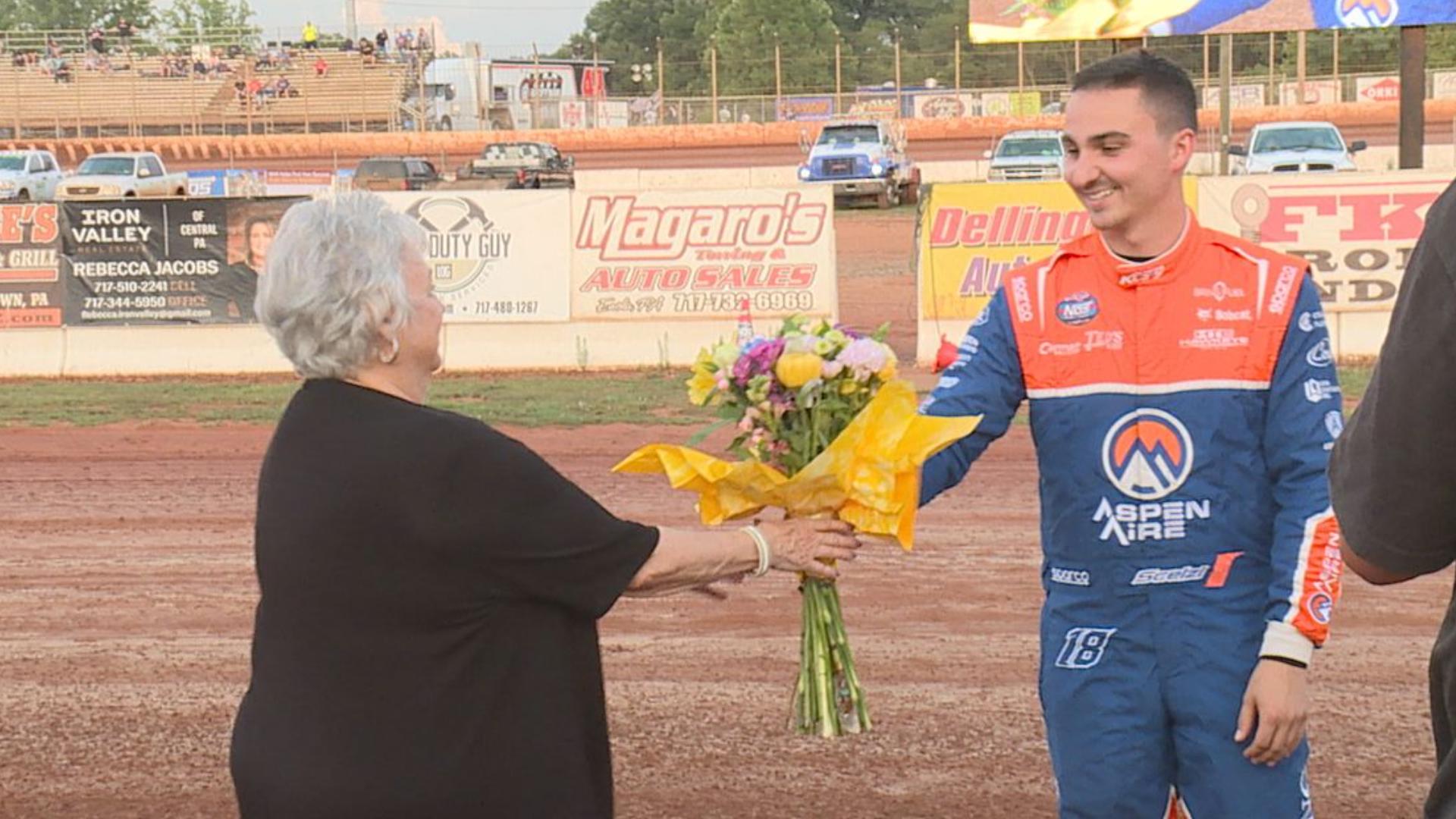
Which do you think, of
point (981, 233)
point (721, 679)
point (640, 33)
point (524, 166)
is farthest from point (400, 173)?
point (640, 33)

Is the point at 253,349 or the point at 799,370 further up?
the point at 799,370

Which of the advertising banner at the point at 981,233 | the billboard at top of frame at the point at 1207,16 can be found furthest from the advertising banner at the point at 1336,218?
the billboard at top of frame at the point at 1207,16

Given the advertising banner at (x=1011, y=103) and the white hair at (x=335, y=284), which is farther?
the advertising banner at (x=1011, y=103)

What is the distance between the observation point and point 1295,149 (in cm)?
3394

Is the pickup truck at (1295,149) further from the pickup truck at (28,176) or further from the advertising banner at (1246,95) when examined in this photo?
the pickup truck at (28,176)

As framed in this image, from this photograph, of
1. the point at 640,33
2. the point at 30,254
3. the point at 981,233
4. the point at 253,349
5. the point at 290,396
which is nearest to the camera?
the point at 290,396

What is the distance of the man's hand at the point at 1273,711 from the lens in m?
3.60

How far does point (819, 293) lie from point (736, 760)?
39.9ft

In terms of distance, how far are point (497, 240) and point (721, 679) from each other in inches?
454

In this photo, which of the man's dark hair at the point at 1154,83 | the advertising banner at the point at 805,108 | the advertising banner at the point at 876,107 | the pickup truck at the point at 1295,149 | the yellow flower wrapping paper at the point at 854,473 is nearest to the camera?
the man's dark hair at the point at 1154,83

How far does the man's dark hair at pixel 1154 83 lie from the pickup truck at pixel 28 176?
131ft

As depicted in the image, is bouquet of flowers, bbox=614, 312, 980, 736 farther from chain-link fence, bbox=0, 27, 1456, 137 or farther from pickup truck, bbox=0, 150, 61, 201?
chain-link fence, bbox=0, 27, 1456, 137

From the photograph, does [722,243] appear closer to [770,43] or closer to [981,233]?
[981,233]

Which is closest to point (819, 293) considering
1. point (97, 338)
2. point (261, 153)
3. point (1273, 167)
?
point (97, 338)
